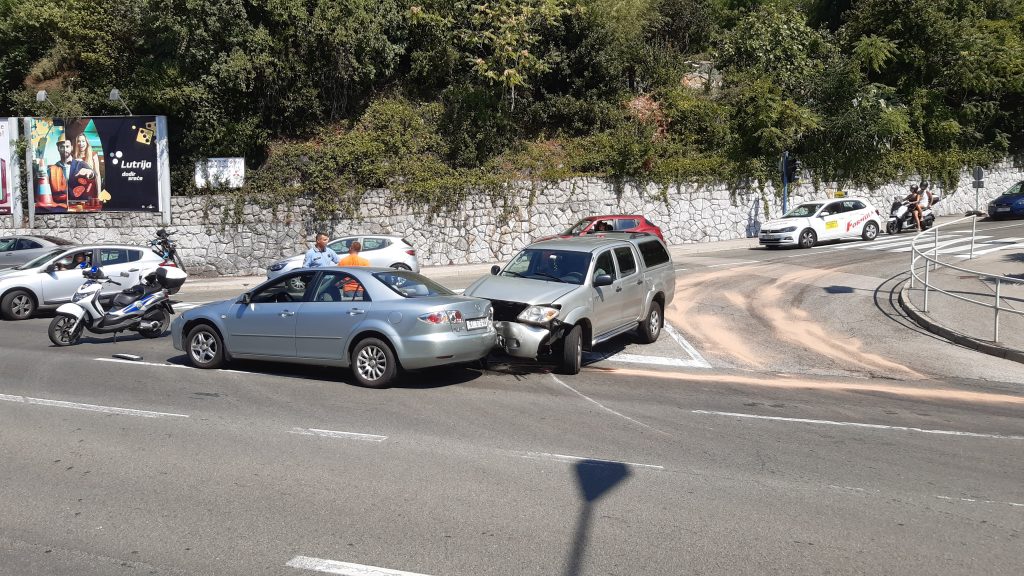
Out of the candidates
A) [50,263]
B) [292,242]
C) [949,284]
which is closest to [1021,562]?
[949,284]

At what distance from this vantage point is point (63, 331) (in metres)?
14.4

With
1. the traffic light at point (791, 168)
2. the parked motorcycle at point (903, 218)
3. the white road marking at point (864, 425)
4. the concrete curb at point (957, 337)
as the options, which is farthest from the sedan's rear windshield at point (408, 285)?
the parked motorcycle at point (903, 218)

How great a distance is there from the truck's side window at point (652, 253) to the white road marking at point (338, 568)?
9936 mm

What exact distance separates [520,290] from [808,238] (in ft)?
68.7

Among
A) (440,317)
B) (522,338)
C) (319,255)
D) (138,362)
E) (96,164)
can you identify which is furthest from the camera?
(96,164)

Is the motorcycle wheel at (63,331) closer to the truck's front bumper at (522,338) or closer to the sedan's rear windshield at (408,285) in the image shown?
the sedan's rear windshield at (408,285)

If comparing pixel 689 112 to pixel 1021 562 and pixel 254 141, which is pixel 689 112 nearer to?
pixel 254 141

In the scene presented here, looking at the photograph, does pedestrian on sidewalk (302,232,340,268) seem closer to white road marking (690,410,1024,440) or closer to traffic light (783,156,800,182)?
white road marking (690,410,1024,440)

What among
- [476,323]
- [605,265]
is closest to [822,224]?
[605,265]

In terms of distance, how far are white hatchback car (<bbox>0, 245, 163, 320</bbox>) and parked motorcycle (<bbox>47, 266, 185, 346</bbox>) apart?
98.1 inches

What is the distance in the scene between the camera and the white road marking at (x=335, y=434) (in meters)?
8.37

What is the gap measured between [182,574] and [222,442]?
3182 millimetres

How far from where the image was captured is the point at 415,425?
895 centimetres

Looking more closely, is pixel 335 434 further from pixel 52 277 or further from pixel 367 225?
pixel 367 225
